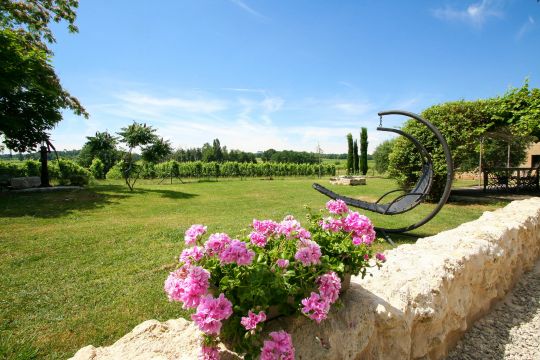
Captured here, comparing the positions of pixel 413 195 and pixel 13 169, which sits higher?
pixel 13 169

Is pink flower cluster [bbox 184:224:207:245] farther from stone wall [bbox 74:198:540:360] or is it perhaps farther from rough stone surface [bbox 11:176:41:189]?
rough stone surface [bbox 11:176:41:189]

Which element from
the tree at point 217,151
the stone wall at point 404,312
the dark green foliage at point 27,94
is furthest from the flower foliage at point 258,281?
the tree at point 217,151

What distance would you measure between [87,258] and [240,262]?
15.0 ft

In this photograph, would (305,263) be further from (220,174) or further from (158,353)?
(220,174)

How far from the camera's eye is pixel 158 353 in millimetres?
1651

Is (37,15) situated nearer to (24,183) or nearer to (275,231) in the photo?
(24,183)

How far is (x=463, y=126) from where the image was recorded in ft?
33.3

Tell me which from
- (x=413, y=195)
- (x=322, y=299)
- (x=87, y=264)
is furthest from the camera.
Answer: (x=413, y=195)

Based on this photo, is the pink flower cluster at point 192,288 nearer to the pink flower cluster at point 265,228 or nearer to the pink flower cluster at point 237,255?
the pink flower cluster at point 237,255

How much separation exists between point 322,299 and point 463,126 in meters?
11.3

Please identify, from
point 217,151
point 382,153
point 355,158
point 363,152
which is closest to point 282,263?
point 382,153

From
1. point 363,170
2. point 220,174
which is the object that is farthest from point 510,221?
point 363,170

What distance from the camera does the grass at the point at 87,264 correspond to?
270 centimetres

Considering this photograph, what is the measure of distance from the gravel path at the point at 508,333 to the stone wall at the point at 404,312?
0.32 feet
